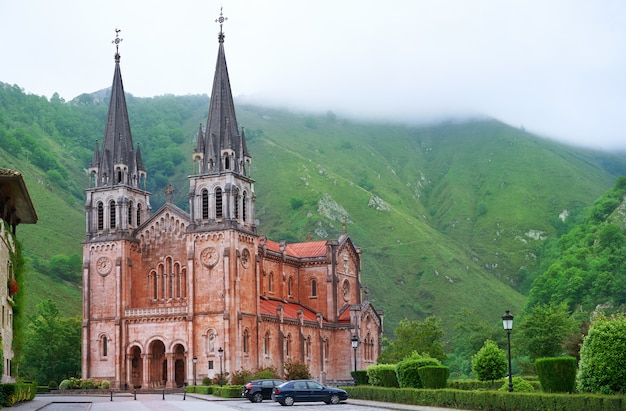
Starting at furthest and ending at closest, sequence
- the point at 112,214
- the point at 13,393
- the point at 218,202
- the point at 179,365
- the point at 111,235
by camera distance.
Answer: the point at 112,214 → the point at 111,235 → the point at 218,202 → the point at 179,365 → the point at 13,393

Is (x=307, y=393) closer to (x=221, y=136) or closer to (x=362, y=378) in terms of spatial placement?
(x=362, y=378)

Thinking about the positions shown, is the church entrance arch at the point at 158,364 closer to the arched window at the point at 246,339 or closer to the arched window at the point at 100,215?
the arched window at the point at 246,339

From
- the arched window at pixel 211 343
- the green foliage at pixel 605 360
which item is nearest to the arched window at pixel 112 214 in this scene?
the arched window at pixel 211 343

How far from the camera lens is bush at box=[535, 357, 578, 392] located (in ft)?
127

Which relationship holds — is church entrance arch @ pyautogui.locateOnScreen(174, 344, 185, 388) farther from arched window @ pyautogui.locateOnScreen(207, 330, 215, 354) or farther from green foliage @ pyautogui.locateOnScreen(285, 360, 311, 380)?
green foliage @ pyautogui.locateOnScreen(285, 360, 311, 380)

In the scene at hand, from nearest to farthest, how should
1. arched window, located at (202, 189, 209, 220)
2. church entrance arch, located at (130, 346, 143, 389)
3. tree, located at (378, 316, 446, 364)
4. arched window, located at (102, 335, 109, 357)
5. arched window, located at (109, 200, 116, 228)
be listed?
1. church entrance arch, located at (130, 346, 143, 389)
2. arched window, located at (202, 189, 209, 220)
3. arched window, located at (102, 335, 109, 357)
4. arched window, located at (109, 200, 116, 228)
5. tree, located at (378, 316, 446, 364)

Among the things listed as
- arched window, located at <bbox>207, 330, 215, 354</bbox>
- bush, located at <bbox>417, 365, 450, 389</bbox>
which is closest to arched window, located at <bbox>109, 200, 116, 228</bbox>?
arched window, located at <bbox>207, 330, 215, 354</bbox>

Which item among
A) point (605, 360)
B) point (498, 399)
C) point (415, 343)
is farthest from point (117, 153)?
point (605, 360)

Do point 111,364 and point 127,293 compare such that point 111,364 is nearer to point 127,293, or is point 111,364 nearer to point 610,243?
point 127,293

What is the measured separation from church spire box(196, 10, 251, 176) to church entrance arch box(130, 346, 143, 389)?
58.8 feet

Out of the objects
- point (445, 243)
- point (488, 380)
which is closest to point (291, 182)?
point (445, 243)

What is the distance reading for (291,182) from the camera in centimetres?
17900

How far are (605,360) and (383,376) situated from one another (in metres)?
25.0

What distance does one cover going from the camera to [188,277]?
8519cm
